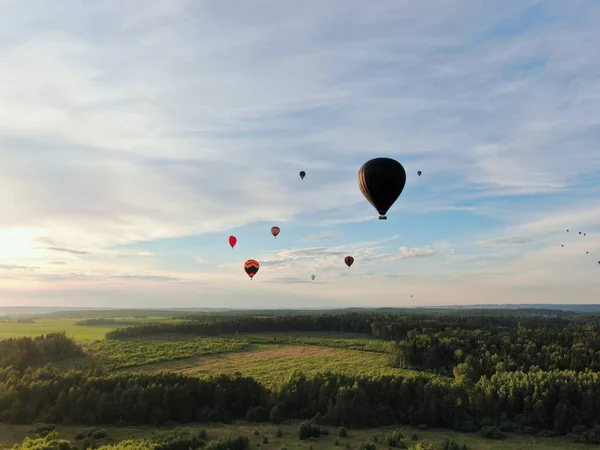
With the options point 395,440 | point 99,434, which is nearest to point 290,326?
point 99,434

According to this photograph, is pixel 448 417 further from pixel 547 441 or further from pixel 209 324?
pixel 209 324

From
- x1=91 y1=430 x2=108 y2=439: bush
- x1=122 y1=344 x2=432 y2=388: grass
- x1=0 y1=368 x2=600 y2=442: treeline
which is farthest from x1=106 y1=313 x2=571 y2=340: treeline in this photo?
x1=91 y1=430 x2=108 y2=439: bush

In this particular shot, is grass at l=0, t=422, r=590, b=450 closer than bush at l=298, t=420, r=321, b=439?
Yes

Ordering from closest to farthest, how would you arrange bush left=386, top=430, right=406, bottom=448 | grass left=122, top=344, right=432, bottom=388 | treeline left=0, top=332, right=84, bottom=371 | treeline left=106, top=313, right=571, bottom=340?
bush left=386, top=430, right=406, bottom=448 → grass left=122, top=344, right=432, bottom=388 → treeline left=0, top=332, right=84, bottom=371 → treeline left=106, top=313, right=571, bottom=340

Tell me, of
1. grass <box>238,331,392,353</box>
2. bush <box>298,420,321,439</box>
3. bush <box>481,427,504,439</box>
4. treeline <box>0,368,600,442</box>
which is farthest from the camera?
grass <box>238,331,392,353</box>

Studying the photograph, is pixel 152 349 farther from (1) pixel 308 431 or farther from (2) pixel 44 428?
(1) pixel 308 431

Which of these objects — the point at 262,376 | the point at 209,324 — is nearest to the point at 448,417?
the point at 262,376

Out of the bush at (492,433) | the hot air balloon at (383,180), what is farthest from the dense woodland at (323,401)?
the hot air balloon at (383,180)

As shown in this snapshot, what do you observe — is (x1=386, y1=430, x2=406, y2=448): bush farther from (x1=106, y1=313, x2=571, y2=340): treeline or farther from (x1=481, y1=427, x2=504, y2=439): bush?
(x1=106, y1=313, x2=571, y2=340): treeline
